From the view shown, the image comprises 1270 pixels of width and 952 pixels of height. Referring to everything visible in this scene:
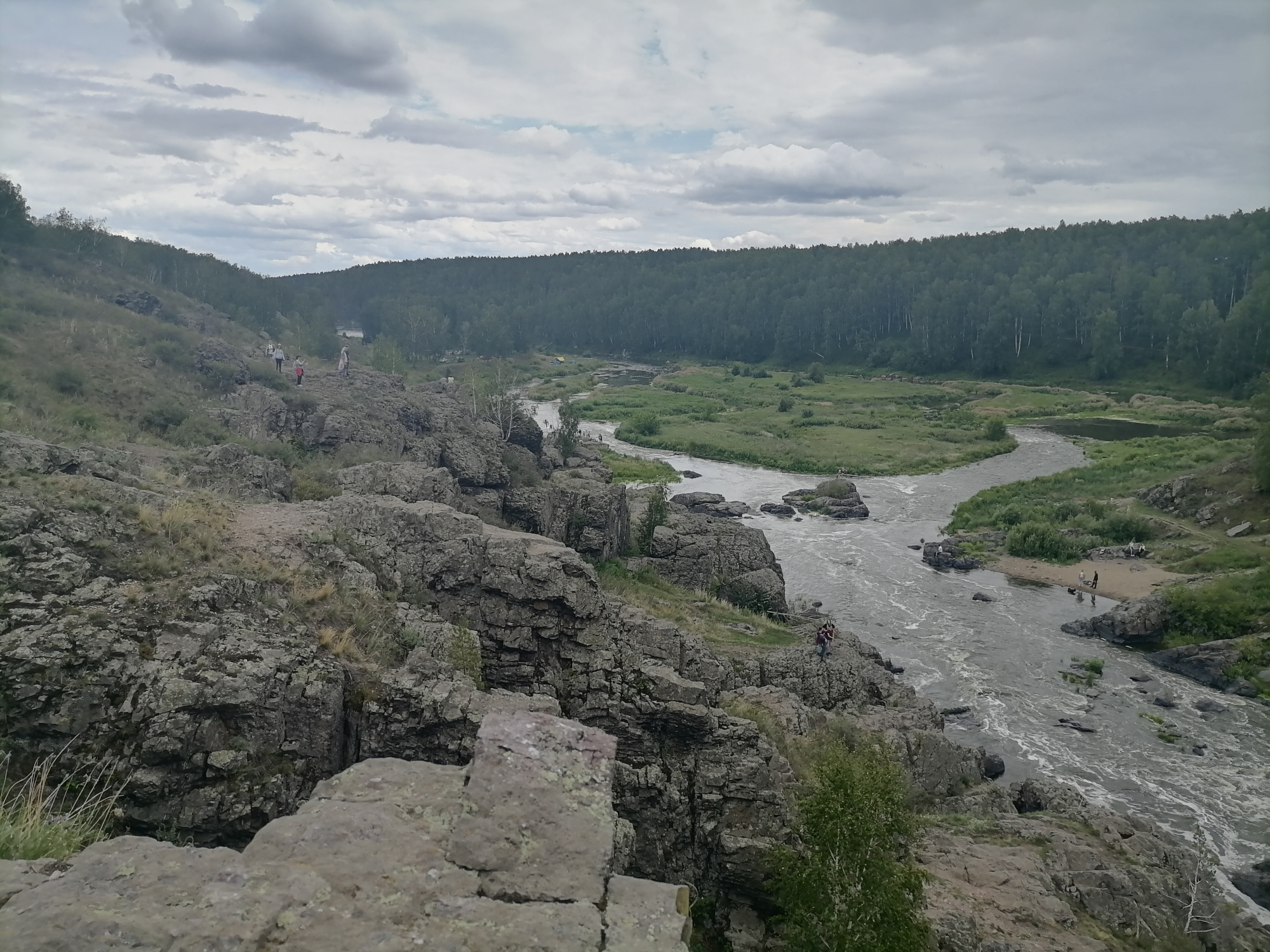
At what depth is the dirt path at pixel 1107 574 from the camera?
49.1 metres

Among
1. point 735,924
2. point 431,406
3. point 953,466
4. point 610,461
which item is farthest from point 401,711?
point 953,466

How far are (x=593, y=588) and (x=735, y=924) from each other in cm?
842

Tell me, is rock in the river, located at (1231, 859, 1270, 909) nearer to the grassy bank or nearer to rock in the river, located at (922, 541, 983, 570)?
rock in the river, located at (922, 541, 983, 570)

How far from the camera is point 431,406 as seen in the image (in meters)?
53.6

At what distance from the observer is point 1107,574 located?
170 ft

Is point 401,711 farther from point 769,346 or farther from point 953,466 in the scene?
point 769,346

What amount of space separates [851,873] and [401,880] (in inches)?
340

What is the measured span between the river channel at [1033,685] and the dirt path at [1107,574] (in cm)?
133

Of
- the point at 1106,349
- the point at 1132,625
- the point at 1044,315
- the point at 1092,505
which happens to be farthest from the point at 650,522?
the point at 1044,315

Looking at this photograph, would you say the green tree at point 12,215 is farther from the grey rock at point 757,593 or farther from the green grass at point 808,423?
the grey rock at point 757,593

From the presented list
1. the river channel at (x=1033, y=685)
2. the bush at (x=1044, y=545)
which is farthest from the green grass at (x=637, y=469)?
the bush at (x=1044, y=545)

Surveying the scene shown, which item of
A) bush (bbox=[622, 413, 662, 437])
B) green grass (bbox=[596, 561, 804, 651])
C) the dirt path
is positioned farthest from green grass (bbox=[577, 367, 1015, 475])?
green grass (bbox=[596, 561, 804, 651])

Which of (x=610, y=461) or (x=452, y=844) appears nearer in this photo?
(x=452, y=844)

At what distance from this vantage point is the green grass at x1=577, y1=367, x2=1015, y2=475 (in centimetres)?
8812
